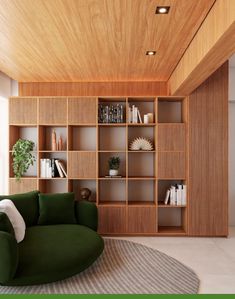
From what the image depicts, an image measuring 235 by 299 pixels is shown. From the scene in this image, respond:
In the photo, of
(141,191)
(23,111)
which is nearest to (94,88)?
(23,111)

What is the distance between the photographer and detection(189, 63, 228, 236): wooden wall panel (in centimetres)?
467

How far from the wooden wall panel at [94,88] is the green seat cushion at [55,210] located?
1932 mm

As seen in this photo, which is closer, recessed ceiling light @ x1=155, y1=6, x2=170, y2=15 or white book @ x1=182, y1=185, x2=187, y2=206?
recessed ceiling light @ x1=155, y1=6, x2=170, y2=15

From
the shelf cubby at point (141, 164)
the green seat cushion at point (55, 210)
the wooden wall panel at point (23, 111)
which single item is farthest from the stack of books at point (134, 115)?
the green seat cushion at point (55, 210)

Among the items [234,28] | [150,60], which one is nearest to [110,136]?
[150,60]

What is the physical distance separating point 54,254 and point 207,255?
2035mm

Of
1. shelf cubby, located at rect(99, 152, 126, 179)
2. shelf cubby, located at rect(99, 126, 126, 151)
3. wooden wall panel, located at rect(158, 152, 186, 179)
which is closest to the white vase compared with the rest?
shelf cubby, located at rect(99, 152, 126, 179)

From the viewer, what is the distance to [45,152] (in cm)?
513

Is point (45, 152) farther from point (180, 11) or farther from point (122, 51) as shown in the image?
point (180, 11)

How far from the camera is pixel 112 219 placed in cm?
479

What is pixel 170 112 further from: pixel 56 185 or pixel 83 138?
pixel 56 185

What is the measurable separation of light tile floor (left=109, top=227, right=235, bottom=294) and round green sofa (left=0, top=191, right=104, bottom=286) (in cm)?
109

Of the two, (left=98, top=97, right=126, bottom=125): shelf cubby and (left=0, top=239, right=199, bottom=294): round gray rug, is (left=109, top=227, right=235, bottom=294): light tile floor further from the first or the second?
(left=98, top=97, right=126, bottom=125): shelf cubby

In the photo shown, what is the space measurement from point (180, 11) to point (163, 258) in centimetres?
280
